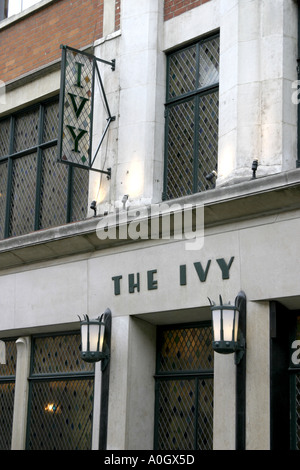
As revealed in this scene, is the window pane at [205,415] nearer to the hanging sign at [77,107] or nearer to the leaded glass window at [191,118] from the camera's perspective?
the leaded glass window at [191,118]

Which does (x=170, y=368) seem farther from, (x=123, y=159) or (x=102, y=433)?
(x=123, y=159)

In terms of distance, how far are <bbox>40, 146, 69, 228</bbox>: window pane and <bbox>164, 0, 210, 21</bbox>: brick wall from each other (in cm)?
320

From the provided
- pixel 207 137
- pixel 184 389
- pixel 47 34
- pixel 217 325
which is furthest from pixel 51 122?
pixel 217 325

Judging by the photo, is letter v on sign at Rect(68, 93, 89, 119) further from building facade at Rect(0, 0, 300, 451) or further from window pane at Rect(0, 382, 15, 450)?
window pane at Rect(0, 382, 15, 450)

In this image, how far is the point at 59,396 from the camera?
45.9 ft

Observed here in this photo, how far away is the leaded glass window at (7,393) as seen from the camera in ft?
48.8

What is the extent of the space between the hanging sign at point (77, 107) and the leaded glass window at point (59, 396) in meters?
2.92

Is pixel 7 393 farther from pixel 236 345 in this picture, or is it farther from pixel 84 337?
pixel 236 345

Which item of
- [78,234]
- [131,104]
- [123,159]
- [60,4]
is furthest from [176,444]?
[60,4]

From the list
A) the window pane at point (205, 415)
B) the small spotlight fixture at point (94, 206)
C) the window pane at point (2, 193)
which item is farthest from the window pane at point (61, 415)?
the window pane at point (2, 193)

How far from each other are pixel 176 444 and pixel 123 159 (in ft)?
13.8

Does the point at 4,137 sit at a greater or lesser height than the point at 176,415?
greater

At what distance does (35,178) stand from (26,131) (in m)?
1.01

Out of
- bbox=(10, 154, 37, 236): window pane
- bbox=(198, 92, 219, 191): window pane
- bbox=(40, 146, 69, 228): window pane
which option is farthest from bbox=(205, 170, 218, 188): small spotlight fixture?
bbox=(10, 154, 37, 236): window pane
